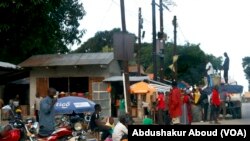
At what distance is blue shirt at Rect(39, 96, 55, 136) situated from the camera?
37.4 ft

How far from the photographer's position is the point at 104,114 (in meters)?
28.0

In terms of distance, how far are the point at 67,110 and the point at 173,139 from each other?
13.7 m

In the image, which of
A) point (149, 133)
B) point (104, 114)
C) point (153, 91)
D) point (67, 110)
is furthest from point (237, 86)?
point (149, 133)

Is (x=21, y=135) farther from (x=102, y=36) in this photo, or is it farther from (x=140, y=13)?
(x=102, y=36)

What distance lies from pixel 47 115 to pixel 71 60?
1892cm

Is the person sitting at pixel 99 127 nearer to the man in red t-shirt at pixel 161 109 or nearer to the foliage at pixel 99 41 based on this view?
the man in red t-shirt at pixel 161 109

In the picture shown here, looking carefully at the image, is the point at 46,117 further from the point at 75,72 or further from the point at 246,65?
the point at 246,65

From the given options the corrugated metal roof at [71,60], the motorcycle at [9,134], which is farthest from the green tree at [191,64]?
the motorcycle at [9,134]

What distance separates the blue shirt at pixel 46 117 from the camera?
1140cm

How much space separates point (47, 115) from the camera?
37.5 feet

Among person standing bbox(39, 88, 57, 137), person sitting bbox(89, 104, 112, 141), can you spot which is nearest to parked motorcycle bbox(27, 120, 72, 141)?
person standing bbox(39, 88, 57, 137)

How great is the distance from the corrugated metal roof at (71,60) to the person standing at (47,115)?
1706cm

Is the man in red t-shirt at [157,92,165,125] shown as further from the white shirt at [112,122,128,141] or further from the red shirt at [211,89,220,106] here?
the white shirt at [112,122,128,141]

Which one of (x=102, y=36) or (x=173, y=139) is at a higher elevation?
(x=102, y=36)
